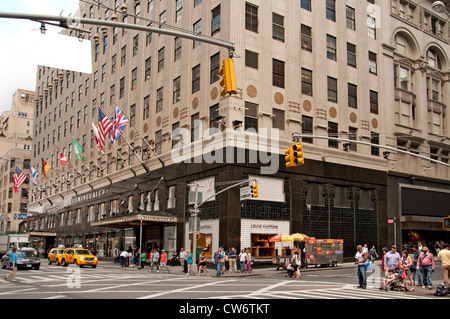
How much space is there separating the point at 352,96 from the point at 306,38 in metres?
7.28

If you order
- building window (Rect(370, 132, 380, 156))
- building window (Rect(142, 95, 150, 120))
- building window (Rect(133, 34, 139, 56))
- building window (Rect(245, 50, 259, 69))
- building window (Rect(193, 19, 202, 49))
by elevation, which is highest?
building window (Rect(133, 34, 139, 56))

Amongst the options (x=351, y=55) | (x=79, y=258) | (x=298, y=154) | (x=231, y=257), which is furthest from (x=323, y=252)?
(x=351, y=55)

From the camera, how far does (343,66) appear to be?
45.2 metres

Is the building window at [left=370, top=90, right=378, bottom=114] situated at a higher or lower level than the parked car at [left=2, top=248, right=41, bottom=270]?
higher

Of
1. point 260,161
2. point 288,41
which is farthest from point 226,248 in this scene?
point 288,41

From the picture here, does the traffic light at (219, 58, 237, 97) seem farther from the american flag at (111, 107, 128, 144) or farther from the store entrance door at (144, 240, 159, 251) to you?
the store entrance door at (144, 240, 159, 251)

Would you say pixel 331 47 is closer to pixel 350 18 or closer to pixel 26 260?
pixel 350 18

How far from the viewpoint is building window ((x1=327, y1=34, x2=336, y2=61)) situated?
44.7m

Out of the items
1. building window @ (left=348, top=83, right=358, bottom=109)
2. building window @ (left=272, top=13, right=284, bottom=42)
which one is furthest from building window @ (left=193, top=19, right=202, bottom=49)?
building window @ (left=348, top=83, right=358, bottom=109)

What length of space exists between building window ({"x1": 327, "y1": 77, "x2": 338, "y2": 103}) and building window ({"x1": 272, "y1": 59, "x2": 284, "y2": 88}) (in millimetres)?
5677

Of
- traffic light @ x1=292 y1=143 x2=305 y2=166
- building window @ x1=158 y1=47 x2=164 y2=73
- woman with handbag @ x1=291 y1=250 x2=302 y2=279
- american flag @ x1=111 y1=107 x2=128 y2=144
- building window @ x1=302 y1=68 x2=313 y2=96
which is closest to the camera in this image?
traffic light @ x1=292 y1=143 x2=305 y2=166
